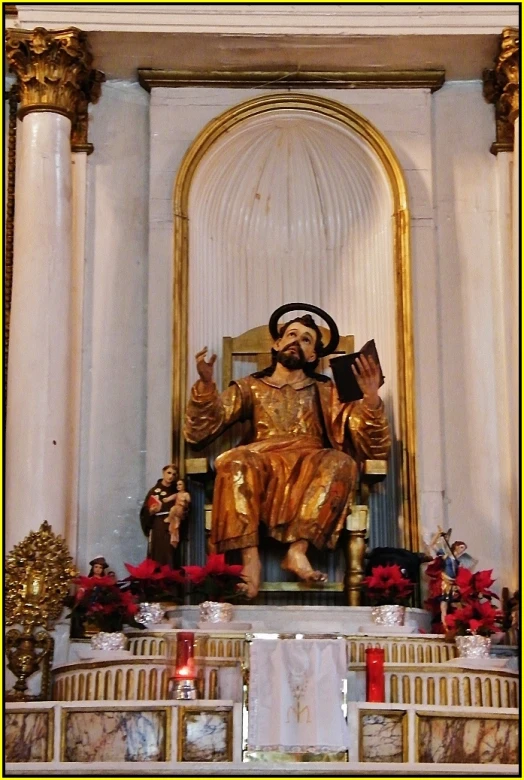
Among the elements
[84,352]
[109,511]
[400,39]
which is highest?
[400,39]

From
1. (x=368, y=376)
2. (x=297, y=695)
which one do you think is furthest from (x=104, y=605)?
(x=368, y=376)

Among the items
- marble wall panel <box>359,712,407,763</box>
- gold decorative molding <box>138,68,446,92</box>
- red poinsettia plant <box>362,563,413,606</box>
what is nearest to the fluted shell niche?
gold decorative molding <box>138,68,446,92</box>

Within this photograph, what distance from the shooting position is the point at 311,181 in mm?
12383

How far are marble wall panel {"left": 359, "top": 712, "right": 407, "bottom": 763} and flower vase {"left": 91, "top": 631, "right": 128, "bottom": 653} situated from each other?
176cm

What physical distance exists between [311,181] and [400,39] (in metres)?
1.39

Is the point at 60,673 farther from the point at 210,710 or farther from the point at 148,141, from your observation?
the point at 148,141

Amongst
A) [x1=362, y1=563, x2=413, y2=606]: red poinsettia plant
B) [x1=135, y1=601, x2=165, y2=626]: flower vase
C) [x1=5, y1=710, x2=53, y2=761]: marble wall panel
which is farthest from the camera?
[x1=362, y1=563, x2=413, y2=606]: red poinsettia plant

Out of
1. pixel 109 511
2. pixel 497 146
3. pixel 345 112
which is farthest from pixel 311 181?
pixel 109 511

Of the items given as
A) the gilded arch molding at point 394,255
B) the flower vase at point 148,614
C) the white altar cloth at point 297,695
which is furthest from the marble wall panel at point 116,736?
the gilded arch molding at point 394,255

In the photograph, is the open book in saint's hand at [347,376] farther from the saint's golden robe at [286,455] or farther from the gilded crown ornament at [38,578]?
the gilded crown ornament at [38,578]

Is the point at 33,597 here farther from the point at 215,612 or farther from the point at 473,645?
the point at 473,645

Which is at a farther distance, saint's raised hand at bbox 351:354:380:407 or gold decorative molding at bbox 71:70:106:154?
gold decorative molding at bbox 71:70:106:154

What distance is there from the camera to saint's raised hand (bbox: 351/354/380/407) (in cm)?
1071

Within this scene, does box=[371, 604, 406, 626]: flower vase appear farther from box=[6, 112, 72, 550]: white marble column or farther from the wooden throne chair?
box=[6, 112, 72, 550]: white marble column
